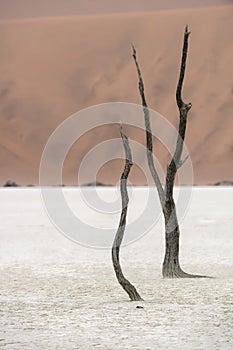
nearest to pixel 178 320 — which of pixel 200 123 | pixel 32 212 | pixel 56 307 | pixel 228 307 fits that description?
pixel 228 307

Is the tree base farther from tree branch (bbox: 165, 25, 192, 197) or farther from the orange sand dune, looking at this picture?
the orange sand dune

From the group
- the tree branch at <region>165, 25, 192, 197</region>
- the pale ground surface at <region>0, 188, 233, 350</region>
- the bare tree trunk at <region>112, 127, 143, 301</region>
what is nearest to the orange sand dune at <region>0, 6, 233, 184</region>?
the pale ground surface at <region>0, 188, 233, 350</region>

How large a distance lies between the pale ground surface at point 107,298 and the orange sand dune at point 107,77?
3045 cm

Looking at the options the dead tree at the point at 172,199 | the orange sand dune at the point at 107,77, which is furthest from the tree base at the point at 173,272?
the orange sand dune at the point at 107,77

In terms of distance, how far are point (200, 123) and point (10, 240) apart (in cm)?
3568

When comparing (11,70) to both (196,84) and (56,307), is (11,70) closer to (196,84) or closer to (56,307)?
(196,84)

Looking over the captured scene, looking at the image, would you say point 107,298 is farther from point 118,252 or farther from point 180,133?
point 180,133

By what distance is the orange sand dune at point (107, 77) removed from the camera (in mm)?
48469

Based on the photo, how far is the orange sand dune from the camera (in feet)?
159

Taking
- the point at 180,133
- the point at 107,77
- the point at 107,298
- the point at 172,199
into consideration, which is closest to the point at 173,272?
the point at 172,199

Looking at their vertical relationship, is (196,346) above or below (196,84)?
below

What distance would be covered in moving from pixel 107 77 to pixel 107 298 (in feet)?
152

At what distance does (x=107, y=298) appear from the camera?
8219 millimetres

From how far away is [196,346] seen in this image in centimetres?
591
